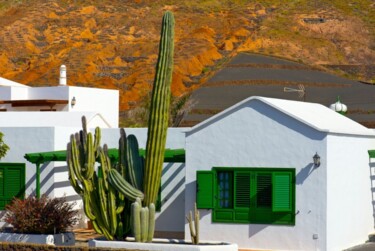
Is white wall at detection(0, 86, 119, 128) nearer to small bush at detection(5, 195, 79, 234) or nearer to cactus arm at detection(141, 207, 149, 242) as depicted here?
small bush at detection(5, 195, 79, 234)

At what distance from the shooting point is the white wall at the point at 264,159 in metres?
18.7

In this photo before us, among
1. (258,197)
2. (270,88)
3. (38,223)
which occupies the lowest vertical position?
(38,223)

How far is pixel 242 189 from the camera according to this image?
19.5 m

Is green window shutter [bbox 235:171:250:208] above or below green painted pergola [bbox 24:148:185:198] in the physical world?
below

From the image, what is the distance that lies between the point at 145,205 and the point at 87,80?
54.7 metres

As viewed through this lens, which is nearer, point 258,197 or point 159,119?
point 159,119

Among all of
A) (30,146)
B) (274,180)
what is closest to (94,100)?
(30,146)

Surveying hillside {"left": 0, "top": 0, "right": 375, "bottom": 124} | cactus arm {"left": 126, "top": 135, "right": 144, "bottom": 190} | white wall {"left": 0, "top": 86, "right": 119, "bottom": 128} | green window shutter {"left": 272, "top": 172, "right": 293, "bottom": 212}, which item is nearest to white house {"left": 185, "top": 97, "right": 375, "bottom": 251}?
green window shutter {"left": 272, "top": 172, "right": 293, "bottom": 212}

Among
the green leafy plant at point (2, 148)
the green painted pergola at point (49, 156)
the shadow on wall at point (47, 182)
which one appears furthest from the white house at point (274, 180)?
the green leafy plant at point (2, 148)

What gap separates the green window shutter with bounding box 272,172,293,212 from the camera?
18891 millimetres

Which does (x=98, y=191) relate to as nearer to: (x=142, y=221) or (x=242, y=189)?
(x=142, y=221)

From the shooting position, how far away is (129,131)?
75.7 ft

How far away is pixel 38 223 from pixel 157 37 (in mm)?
69379

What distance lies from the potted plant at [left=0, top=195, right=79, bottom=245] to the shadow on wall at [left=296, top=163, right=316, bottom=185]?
5.51 m
